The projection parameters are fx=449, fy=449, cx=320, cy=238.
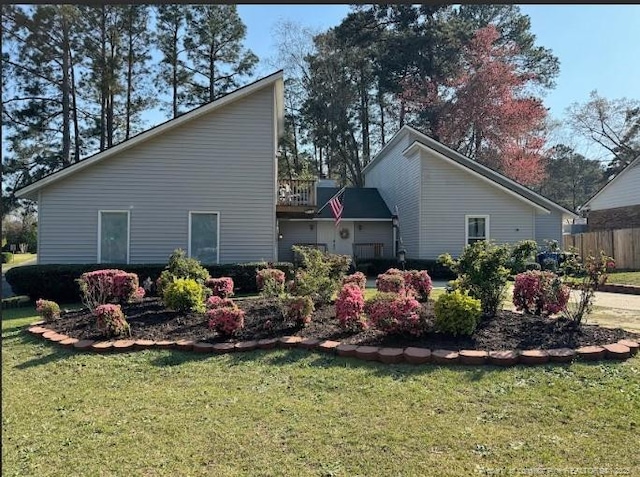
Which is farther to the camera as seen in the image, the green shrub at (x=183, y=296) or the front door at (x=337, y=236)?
the front door at (x=337, y=236)

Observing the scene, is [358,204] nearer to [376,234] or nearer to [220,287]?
[376,234]

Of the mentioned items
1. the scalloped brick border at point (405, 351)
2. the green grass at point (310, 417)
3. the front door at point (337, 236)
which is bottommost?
the green grass at point (310, 417)

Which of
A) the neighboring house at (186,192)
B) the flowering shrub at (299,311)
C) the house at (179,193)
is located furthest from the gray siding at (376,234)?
the flowering shrub at (299,311)

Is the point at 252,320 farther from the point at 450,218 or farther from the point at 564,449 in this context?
the point at 450,218

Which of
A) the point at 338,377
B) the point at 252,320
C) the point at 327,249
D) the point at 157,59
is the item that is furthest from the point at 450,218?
the point at 157,59

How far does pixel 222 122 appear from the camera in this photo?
43.9 feet

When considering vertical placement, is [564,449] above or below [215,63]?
below

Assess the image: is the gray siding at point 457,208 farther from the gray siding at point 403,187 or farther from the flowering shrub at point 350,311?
the flowering shrub at point 350,311

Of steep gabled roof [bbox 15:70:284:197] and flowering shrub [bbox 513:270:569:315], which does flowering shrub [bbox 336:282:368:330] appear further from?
steep gabled roof [bbox 15:70:284:197]

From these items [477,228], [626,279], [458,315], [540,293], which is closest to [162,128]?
[458,315]

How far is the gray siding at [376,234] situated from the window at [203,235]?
25.5 feet

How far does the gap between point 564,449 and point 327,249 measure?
1626cm

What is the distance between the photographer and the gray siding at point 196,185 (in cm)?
1302

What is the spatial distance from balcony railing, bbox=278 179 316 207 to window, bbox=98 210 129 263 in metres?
5.09
